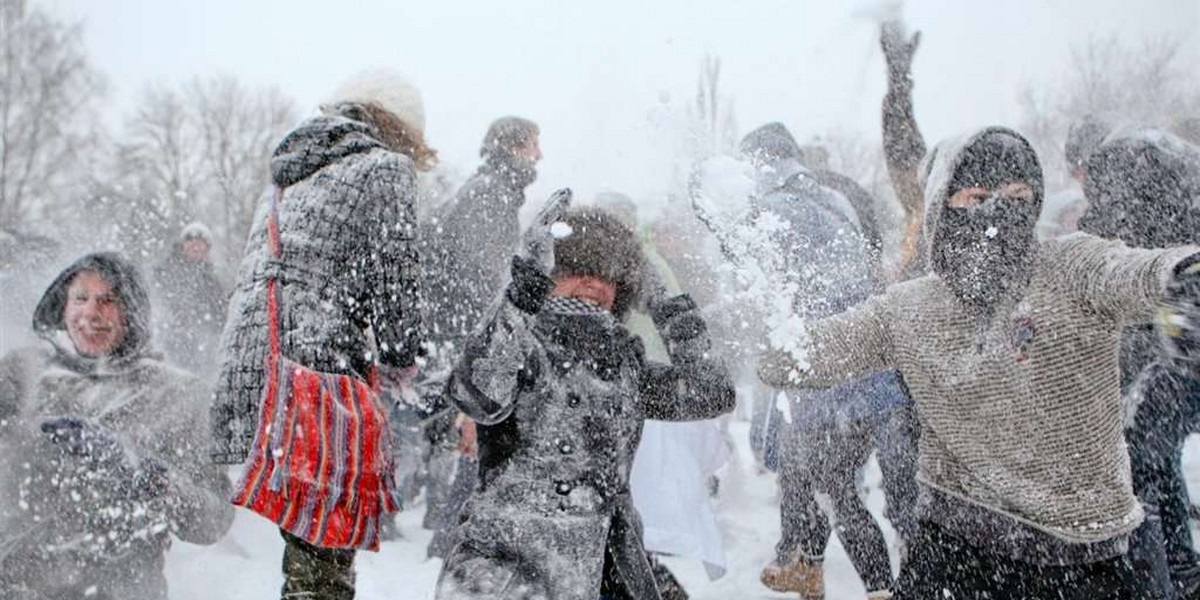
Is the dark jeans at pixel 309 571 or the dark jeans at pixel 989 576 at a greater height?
the dark jeans at pixel 309 571

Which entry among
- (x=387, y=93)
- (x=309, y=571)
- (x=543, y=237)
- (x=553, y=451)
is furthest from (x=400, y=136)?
(x=309, y=571)

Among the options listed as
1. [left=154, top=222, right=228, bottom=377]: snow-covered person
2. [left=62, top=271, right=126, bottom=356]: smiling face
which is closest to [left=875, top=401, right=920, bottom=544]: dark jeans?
[left=62, top=271, right=126, bottom=356]: smiling face

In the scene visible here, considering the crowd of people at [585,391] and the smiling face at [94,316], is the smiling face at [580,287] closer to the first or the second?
the crowd of people at [585,391]

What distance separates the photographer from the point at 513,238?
495 cm

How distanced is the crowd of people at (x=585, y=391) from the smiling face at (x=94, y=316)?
0.6 inches

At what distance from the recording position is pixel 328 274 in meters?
2.50

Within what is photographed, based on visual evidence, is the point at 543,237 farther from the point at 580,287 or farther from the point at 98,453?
the point at 98,453

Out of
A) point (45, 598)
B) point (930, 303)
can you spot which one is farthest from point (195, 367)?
point (930, 303)

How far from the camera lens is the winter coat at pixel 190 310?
7.13 metres

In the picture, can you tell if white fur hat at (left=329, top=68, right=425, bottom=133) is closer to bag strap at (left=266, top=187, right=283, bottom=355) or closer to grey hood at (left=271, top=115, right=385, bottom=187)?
grey hood at (left=271, top=115, right=385, bottom=187)

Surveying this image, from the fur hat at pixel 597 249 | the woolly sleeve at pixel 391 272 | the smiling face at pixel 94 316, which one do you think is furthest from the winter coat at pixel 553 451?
the smiling face at pixel 94 316

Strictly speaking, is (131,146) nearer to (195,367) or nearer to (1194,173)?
(195,367)

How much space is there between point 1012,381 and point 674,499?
2129 millimetres

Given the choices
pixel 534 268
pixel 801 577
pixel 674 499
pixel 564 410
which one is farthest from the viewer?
pixel 674 499
